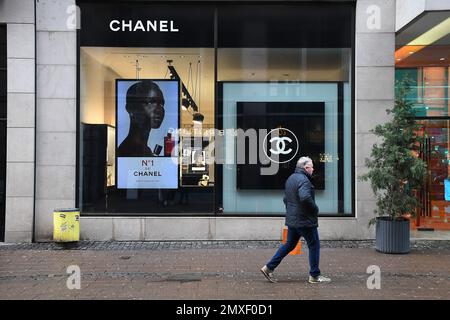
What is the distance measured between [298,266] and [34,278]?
4.25 meters

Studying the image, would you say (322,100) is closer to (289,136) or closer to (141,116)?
(289,136)

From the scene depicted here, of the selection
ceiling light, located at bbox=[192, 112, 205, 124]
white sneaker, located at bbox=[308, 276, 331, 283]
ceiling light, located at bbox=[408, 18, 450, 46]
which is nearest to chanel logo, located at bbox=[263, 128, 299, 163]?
ceiling light, located at bbox=[192, 112, 205, 124]

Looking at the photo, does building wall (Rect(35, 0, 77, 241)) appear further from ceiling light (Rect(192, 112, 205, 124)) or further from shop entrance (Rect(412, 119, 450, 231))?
shop entrance (Rect(412, 119, 450, 231))

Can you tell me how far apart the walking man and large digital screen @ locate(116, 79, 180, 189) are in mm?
4333

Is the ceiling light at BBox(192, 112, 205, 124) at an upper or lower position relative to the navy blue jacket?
upper

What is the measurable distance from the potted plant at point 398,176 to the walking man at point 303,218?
262 centimetres

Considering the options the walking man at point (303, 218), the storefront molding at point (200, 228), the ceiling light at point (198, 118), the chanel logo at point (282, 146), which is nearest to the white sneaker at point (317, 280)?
the walking man at point (303, 218)

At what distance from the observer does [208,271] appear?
841cm

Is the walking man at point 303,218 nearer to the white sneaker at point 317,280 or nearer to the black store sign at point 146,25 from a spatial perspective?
the white sneaker at point 317,280

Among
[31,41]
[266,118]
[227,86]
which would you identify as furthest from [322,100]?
[31,41]

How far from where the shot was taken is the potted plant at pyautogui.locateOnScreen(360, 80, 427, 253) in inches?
382

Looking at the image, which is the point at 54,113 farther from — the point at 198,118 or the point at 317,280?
the point at 317,280

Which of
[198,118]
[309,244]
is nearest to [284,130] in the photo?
[198,118]

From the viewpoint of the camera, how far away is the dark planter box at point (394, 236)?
972 cm
